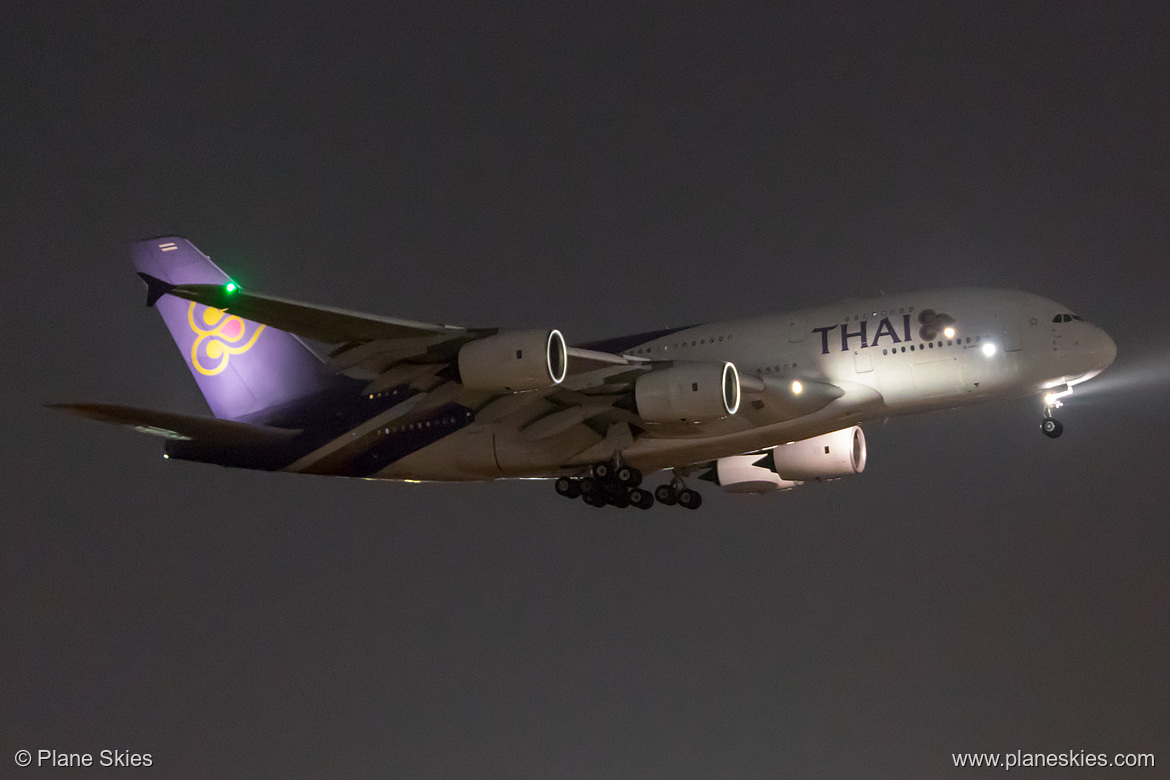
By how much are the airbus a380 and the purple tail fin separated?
1.11 feet

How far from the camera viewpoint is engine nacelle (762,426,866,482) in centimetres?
3381

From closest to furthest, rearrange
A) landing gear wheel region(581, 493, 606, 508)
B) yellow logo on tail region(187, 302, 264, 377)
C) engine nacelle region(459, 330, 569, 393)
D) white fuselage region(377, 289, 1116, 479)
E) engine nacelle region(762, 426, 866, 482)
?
engine nacelle region(459, 330, 569, 393), white fuselage region(377, 289, 1116, 479), landing gear wheel region(581, 493, 606, 508), engine nacelle region(762, 426, 866, 482), yellow logo on tail region(187, 302, 264, 377)

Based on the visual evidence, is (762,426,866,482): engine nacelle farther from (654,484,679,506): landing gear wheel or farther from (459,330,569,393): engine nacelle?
A: (459,330,569,393): engine nacelle

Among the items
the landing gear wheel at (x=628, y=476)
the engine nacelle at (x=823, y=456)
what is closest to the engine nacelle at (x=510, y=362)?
the landing gear wheel at (x=628, y=476)

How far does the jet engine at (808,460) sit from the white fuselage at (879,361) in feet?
12.2

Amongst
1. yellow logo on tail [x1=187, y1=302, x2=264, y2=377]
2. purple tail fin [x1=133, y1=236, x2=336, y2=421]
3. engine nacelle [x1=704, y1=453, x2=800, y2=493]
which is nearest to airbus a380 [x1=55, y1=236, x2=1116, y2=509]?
purple tail fin [x1=133, y1=236, x2=336, y2=421]

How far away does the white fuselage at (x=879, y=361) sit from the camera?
28.9 metres

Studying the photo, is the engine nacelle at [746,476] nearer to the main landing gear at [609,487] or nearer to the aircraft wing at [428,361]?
the main landing gear at [609,487]

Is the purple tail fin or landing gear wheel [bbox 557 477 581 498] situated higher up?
the purple tail fin

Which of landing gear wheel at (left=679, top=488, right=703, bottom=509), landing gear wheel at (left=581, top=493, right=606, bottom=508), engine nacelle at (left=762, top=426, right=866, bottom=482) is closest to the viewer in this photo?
landing gear wheel at (left=581, top=493, right=606, bottom=508)

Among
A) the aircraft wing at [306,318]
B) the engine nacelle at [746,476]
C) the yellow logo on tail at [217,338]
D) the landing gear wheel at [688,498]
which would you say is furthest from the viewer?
the yellow logo on tail at [217,338]

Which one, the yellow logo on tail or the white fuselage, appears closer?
the white fuselage

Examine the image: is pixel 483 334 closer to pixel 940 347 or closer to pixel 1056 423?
pixel 940 347

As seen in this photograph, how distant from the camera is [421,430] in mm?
31797
